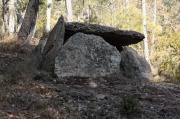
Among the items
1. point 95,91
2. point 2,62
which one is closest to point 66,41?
point 2,62

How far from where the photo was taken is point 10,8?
19.2 metres

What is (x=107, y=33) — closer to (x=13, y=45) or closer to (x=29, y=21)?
(x=13, y=45)

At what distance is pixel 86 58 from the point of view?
10953 millimetres

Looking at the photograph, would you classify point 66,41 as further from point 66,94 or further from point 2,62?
point 66,94

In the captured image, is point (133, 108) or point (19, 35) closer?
point (133, 108)

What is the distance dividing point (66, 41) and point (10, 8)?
8.36m

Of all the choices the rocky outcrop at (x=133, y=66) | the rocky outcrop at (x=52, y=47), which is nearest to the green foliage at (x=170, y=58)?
the rocky outcrop at (x=133, y=66)

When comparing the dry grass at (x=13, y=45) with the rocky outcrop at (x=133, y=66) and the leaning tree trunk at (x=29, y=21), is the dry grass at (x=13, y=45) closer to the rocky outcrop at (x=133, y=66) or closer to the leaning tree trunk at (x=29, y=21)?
the leaning tree trunk at (x=29, y=21)

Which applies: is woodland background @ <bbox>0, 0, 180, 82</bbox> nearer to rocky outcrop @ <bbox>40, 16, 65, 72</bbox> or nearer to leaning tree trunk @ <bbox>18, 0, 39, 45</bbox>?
leaning tree trunk @ <bbox>18, 0, 39, 45</bbox>

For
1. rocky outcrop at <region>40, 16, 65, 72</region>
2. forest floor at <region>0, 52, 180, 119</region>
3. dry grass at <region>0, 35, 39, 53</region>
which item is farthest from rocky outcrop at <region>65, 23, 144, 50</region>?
dry grass at <region>0, 35, 39, 53</region>

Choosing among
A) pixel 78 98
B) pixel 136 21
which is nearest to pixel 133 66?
pixel 78 98

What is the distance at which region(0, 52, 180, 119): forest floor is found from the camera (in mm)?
7715

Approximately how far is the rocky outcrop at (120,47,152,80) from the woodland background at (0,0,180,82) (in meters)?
1.57

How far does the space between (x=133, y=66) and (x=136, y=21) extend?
22.0m
